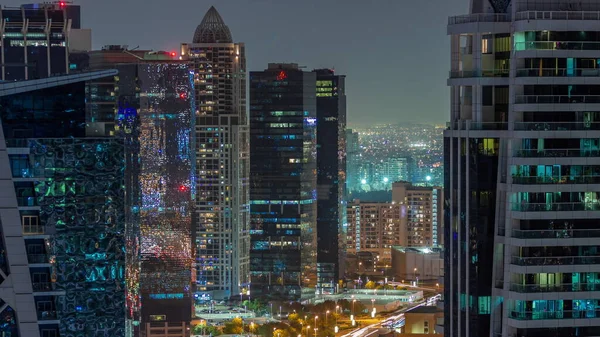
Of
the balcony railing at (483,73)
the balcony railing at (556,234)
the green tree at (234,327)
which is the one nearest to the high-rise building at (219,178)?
the green tree at (234,327)

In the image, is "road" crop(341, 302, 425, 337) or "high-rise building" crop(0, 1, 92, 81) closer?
"road" crop(341, 302, 425, 337)

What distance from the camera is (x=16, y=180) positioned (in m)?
45.1

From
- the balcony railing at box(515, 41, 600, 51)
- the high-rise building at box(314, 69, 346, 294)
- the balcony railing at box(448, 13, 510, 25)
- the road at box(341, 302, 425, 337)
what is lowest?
the road at box(341, 302, 425, 337)

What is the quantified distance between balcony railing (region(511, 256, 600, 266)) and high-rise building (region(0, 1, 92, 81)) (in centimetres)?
9214

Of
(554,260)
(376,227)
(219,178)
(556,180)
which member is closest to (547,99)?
(556,180)

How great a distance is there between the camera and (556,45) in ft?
133

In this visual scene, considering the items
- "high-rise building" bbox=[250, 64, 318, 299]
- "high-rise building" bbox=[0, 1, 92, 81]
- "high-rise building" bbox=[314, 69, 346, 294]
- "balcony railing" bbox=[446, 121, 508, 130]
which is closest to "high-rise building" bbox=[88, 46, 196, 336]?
"high-rise building" bbox=[0, 1, 92, 81]

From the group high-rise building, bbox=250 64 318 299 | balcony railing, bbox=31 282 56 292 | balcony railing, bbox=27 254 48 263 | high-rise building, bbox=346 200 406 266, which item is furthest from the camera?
high-rise building, bbox=346 200 406 266

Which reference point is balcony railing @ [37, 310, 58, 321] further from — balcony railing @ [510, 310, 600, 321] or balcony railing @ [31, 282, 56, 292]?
balcony railing @ [510, 310, 600, 321]

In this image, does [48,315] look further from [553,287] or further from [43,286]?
[553,287]

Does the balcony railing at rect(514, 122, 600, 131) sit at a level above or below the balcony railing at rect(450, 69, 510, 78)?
below

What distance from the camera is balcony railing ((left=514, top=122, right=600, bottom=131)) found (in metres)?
40.7

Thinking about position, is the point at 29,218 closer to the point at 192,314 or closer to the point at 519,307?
the point at 519,307

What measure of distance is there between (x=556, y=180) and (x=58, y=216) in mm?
13282
